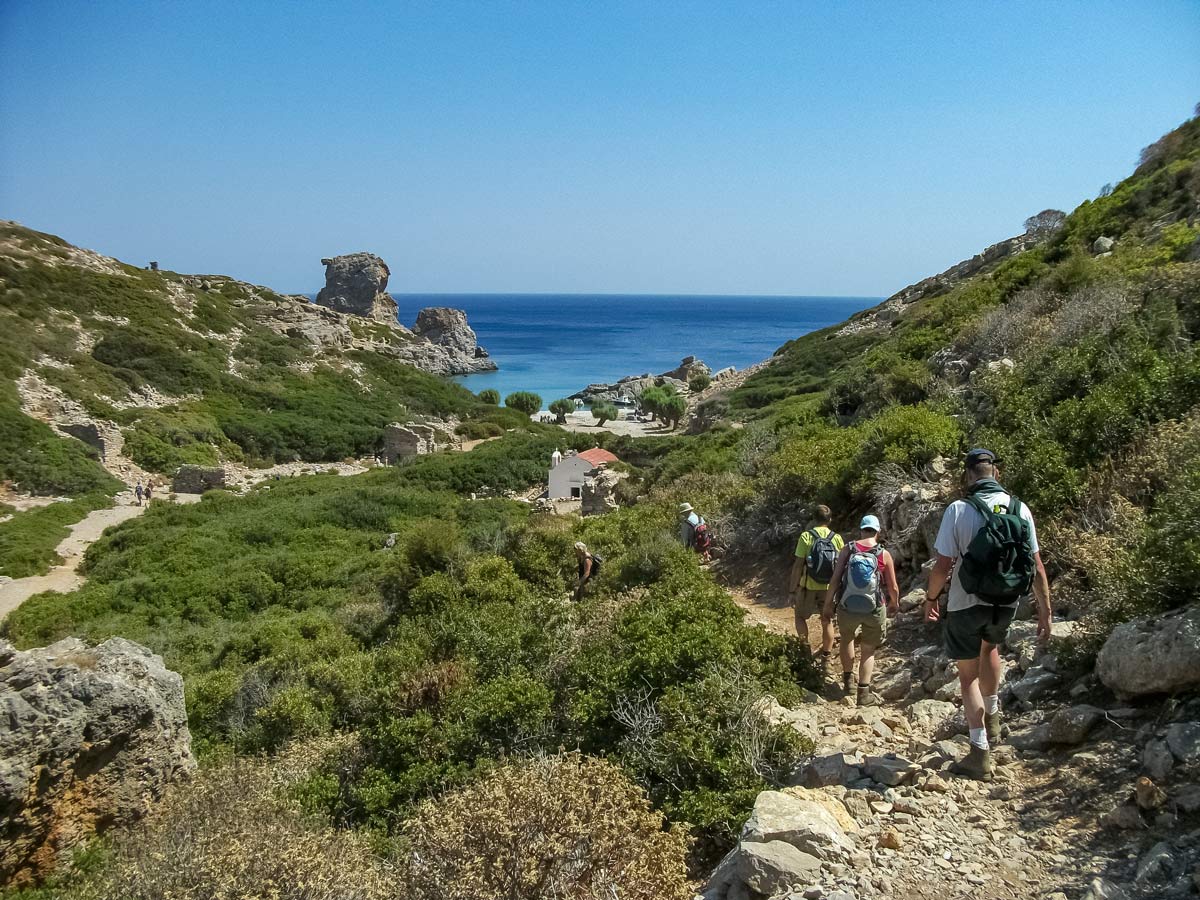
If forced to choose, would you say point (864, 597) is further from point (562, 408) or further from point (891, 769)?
point (562, 408)

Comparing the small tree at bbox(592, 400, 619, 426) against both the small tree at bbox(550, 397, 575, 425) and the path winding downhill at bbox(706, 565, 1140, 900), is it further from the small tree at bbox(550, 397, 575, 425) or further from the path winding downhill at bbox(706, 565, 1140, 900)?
the path winding downhill at bbox(706, 565, 1140, 900)

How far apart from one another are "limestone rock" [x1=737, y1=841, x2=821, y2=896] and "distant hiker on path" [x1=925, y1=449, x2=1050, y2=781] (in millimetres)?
1297

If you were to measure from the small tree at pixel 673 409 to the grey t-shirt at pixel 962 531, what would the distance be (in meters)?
51.4


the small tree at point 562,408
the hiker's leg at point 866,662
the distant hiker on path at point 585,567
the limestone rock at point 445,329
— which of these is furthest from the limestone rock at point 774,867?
the limestone rock at point 445,329

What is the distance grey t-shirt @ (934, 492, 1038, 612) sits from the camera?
14.0 feet

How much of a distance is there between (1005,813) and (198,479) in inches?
1496

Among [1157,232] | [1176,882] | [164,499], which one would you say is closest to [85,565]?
[164,499]

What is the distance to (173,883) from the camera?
391 centimetres

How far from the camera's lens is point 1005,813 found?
386 centimetres

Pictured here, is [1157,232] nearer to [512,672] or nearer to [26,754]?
[512,672]

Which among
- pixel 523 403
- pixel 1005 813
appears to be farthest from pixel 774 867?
pixel 523 403

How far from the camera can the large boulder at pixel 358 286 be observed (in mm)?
99875

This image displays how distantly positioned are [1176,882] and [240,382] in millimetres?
55279

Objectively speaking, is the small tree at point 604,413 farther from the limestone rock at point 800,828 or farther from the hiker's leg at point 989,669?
the limestone rock at point 800,828
